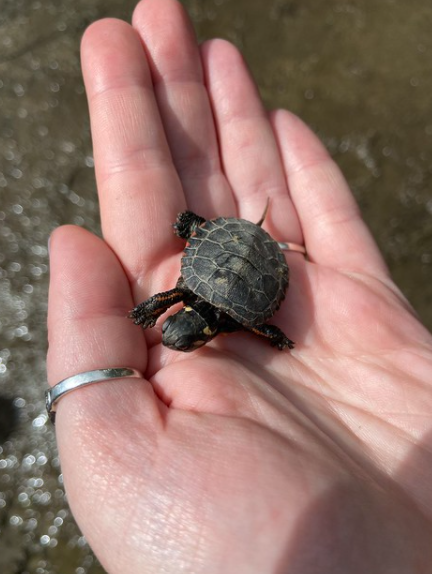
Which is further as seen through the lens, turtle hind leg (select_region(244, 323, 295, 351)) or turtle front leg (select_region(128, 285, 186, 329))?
turtle hind leg (select_region(244, 323, 295, 351))

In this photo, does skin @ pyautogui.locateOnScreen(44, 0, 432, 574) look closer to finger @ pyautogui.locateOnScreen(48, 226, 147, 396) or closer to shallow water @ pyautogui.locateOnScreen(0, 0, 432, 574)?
finger @ pyautogui.locateOnScreen(48, 226, 147, 396)

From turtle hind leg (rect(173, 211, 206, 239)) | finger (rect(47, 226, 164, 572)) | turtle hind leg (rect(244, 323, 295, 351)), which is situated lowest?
turtle hind leg (rect(244, 323, 295, 351))

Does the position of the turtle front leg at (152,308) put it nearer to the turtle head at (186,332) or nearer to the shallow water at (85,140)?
the turtle head at (186,332)

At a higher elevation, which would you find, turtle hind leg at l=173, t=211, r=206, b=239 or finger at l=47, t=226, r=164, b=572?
turtle hind leg at l=173, t=211, r=206, b=239

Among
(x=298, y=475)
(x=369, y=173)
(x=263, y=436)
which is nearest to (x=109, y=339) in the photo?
(x=263, y=436)

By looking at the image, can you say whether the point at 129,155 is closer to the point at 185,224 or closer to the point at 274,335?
the point at 185,224

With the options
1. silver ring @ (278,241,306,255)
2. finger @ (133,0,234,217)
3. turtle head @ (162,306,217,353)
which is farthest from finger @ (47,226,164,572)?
silver ring @ (278,241,306,255)

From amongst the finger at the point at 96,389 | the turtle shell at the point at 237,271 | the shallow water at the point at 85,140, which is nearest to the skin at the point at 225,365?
the finger at the point at 96,389
